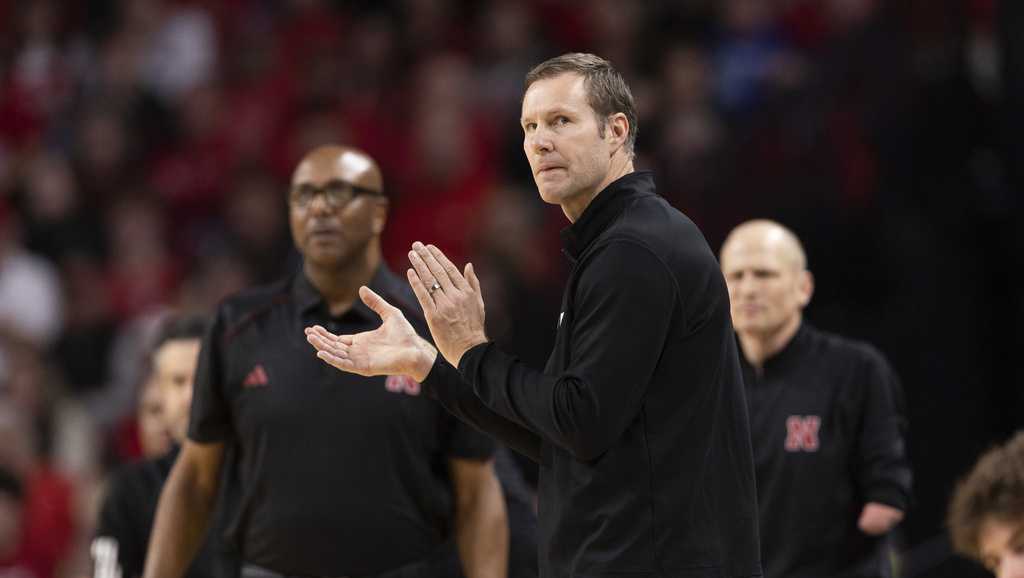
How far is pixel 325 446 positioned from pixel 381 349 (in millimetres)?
1358

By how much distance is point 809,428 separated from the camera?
20.1ft

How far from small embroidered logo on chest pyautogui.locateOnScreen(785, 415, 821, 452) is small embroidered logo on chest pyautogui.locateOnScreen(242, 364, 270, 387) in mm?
1975

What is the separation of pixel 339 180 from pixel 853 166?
3798 millimetres

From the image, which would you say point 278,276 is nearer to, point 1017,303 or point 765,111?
point 765,111

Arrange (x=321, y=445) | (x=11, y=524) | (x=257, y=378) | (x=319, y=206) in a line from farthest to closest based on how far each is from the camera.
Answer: (x=11, y=524) → (x=319, y=206) → (x=257, y=378) → (x=321, y=445)

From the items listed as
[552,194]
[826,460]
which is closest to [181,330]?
[826,460]

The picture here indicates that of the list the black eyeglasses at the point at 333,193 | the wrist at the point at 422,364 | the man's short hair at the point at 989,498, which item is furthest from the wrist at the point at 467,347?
the black eyeglasses at the point at 333,193

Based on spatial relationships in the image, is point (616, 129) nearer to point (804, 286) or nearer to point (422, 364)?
point (422, 364)

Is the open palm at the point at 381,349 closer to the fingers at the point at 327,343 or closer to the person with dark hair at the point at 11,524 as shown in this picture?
the fingers at the point at 327,343

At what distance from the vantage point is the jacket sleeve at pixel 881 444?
19.5ft

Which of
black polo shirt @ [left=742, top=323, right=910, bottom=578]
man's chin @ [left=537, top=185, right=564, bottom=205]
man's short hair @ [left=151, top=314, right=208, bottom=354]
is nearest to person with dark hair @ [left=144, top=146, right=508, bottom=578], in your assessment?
black polo shirt @ [left=742, top=323, right=910, bottom=578]

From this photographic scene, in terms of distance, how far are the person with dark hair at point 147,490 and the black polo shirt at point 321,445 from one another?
99cm

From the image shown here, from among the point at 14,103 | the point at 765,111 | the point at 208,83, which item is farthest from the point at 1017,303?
the point at 14,103

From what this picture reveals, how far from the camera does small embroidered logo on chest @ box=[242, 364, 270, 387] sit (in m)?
5.46
